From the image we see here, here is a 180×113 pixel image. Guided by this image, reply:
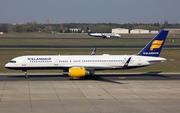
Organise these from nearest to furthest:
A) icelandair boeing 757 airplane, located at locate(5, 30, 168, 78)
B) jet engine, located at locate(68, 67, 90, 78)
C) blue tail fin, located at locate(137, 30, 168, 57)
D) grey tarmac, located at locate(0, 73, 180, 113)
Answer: grey tarmac, located at locate(0, 73, 180, 113) < jet engine, located at locate(68, 67, 90, 78) < icelandair boeing 757 airplane, located at locate(5, 30, 168, 78) < blue tail fin, located at locate(137, 30, 168, 57)

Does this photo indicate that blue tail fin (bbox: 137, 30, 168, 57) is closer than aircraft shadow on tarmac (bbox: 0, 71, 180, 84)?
No

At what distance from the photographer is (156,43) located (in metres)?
46.9

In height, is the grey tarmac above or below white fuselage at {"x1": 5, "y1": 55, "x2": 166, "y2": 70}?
below

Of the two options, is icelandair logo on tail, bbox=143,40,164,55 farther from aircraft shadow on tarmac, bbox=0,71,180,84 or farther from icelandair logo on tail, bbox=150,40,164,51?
aircraft shadow on tarmac, bbox=0,71,180,84

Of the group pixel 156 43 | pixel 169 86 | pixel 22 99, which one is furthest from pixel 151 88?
pixel 22 99

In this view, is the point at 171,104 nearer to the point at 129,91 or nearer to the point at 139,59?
the point at 129,91

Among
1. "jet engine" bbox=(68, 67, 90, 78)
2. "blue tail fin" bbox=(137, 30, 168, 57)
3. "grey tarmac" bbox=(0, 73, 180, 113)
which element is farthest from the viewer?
"blue tail fin" bbox=(137, 30, 168, 57)

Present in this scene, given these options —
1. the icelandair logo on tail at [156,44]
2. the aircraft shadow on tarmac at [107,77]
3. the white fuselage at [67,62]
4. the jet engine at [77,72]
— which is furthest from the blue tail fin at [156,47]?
the jet engine at [77,72]

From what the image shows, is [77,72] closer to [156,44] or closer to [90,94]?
[90,94]

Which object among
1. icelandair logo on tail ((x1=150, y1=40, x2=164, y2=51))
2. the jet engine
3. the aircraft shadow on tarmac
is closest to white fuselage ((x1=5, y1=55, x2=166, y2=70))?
the aircraft shadow on tarmac

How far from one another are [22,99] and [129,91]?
36.7 feet

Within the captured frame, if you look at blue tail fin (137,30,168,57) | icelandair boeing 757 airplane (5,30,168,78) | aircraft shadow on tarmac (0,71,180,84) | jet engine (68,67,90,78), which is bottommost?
aircraft shadow on tarmac (0,71,180,84)

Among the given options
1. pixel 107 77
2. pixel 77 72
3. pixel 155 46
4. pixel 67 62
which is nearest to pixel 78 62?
pixel 67 62

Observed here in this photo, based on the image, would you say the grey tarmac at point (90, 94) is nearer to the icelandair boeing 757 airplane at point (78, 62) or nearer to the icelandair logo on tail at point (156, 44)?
the icelandair boeing 757 airplane at point (78, 62)
